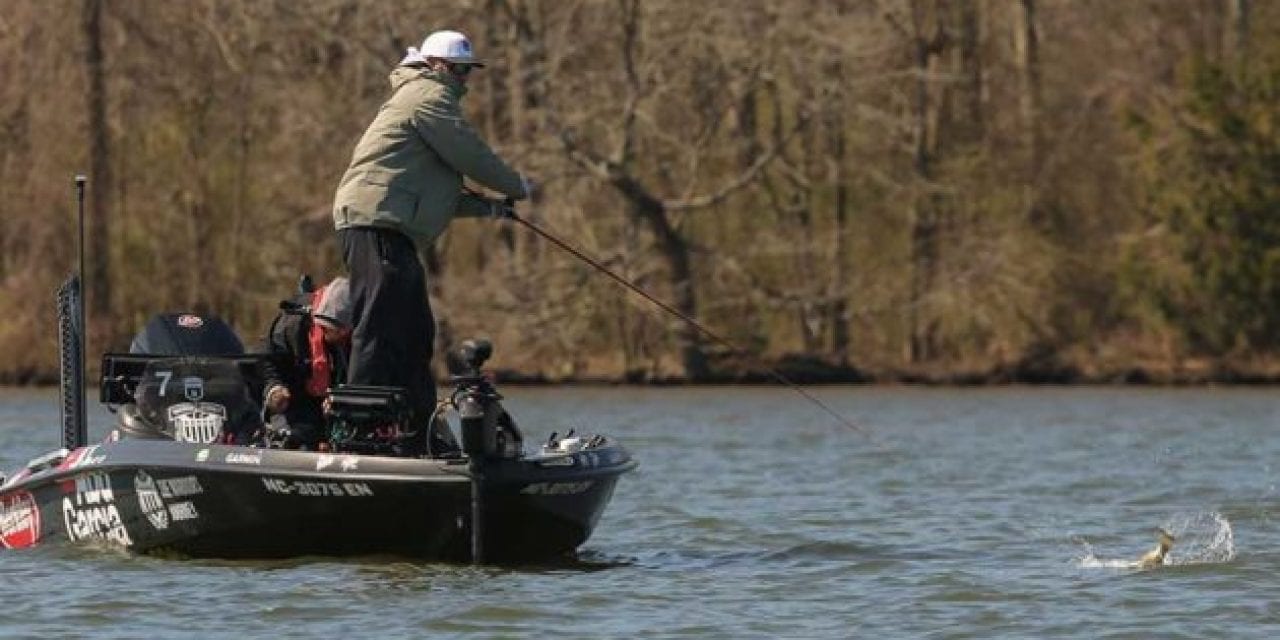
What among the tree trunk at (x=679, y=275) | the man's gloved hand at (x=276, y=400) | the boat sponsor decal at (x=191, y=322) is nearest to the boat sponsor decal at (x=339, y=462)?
the man's gloved hand at (x=276, y=400)

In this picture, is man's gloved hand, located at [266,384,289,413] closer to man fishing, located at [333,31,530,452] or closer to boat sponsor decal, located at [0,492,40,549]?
man fishing, located at [333,31,530,452]

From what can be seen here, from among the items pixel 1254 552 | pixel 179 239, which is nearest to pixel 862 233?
pixel 179 239

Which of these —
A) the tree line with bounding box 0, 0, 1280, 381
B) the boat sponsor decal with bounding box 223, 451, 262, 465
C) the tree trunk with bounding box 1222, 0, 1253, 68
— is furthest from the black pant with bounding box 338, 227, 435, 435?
the tree trunk with bounding box 1222, 0, 1253, 68

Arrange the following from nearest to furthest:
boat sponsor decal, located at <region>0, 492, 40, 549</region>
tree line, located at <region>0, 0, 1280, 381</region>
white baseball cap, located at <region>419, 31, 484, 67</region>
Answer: white baseball cap, located at <region>419, 31, 484, 67</region> → boat sponsor decal, located at <region>0, 492, 40, 549</region> → tree line, located at <region>0, 0, 1280, 381</region>

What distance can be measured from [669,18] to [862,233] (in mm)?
5304

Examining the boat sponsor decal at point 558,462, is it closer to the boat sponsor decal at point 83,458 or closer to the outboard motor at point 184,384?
the outboard motor at point 184,384

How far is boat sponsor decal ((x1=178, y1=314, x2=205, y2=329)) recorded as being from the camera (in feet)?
47.0

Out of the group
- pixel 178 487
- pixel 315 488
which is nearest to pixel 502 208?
pixel 315 488

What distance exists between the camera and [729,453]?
24.1m

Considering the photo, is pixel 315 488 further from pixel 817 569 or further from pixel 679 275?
pixel 679 275

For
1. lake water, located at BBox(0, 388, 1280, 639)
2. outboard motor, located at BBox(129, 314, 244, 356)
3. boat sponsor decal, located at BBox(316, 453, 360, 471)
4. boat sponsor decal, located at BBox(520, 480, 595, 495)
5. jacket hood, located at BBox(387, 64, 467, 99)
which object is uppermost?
jacket hood, located at BBox(387, 64, 467, 99)

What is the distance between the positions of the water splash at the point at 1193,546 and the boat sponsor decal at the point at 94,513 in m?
4.35

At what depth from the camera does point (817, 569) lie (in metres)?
14.2

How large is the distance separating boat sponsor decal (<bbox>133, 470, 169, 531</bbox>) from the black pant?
3.37 ft
